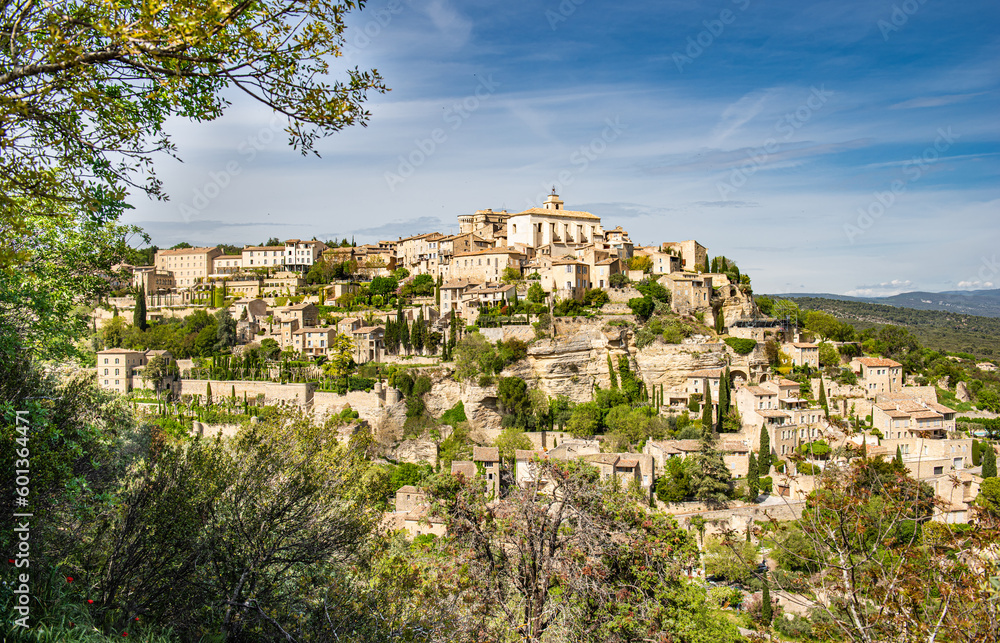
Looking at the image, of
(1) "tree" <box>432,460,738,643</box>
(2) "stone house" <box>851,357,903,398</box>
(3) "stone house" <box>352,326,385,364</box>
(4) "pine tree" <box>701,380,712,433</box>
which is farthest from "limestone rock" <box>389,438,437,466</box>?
(2) "stone house" <box>851,357,903,398</box>

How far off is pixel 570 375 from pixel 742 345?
11.1 m

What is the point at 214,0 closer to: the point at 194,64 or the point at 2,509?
the point at 194,64

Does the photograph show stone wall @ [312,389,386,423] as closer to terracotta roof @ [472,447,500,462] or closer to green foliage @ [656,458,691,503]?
terracotta roof @ [472,447,500,462]

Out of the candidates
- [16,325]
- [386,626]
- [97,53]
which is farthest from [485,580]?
[97,53]

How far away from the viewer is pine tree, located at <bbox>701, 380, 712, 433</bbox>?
3372 cm

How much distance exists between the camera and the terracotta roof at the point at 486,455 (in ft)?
93.3

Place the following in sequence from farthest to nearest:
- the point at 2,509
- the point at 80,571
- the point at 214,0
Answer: the point at 80,571
the point at 2,509
the point at 214,0

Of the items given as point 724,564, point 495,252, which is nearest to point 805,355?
point 724,564

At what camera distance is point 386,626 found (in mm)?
6977

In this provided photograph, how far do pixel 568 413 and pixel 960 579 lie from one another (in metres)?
30.9

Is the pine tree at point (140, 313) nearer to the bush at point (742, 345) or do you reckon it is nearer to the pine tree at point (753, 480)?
the bush at point (742, 345)

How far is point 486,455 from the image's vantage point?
28.8 m

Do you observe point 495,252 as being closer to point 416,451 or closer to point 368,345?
point 368,345

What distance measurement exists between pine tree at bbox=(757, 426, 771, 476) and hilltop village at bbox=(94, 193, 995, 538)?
104 mm
